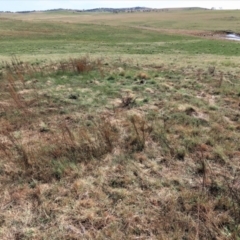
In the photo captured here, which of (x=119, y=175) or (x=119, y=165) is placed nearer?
(x=119, y=175)

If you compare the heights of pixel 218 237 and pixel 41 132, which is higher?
pixel 218 237

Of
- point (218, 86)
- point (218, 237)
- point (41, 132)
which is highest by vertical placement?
point (218, 237)

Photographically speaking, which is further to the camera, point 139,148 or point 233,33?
point 233,33

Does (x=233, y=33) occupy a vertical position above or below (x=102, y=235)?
below

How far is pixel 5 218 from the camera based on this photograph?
4.11m

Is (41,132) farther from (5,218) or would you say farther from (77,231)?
(77,231)

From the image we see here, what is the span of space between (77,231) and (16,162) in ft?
6.83

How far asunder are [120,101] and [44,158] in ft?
12.7

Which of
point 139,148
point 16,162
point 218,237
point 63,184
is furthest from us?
point 139,148

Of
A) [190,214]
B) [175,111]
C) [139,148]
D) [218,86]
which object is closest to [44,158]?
[139,148]

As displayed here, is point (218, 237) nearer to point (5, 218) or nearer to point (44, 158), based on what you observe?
point (5, 218)

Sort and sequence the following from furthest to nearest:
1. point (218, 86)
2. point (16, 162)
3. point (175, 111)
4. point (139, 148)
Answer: point (218, 86) < point (175, 111) < point (139, 148) < point (16, 162)

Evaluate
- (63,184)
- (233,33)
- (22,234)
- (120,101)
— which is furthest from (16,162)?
(233,33)

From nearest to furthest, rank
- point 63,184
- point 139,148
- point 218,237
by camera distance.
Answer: point 218,237 → point 63,184 → point 139,148
